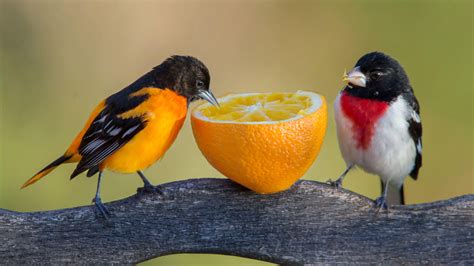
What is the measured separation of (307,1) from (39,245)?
1.82 meters

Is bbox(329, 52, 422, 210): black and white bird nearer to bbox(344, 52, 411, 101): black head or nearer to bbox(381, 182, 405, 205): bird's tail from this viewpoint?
bbox(344, 52, 411, 101): black head

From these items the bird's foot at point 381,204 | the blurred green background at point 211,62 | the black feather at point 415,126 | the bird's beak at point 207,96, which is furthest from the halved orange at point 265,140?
the blurred green background at point 211,62

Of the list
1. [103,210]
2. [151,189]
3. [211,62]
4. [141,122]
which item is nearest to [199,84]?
[141,122]

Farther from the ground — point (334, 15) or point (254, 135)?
point (334, 15)

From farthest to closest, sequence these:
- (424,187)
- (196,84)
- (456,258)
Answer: (424,187) < (196,84) < (456,258)

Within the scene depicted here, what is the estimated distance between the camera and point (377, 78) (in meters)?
2.18

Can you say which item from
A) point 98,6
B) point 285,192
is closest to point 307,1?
point 98,6

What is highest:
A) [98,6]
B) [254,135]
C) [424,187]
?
[98,6]

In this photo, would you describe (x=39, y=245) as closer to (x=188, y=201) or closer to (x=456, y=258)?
(x=188, y=201)

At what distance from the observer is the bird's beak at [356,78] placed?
213 centimetres

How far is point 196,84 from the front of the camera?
7.07ft

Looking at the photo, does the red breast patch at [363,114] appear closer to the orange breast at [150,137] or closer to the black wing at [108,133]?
the orange breast at [150,137]

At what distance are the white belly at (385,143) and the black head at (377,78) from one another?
1.5 inches

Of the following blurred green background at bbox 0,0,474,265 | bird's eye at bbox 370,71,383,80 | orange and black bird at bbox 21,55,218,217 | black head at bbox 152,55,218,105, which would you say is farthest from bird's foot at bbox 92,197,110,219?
blurred green background at bbox 0,0,474,265
